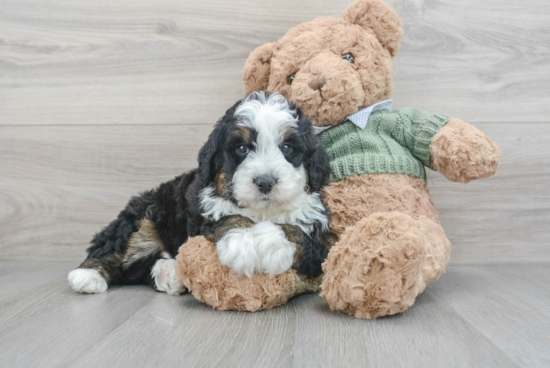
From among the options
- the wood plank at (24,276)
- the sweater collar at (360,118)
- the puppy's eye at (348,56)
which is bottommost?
the wood plank at (24,276)

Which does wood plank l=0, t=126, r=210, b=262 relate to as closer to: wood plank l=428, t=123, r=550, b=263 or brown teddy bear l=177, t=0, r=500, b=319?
brown teddy bear l=177, t=0, r=500, b=319

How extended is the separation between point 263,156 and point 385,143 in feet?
1.76

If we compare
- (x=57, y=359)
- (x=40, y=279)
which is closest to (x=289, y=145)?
(x=57, y=359)

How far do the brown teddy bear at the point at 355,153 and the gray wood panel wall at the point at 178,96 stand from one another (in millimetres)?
448

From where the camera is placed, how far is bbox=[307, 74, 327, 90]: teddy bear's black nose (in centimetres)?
156

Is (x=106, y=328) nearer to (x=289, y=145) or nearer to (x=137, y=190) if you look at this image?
(x=289, y=145)

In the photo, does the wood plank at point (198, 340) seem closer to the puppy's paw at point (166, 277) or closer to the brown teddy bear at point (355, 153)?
the brown teddy bear at point (355, 153)

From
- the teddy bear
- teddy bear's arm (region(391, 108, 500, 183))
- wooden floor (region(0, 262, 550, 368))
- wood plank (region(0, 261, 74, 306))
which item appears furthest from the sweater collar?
wood plank (region(0, 261, 74, 306))

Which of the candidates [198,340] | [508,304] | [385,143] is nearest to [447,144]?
[385,143]

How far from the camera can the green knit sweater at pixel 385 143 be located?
161 centimetres

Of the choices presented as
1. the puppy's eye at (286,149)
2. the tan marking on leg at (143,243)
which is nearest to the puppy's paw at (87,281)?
the tan marking on leg at (143,243)

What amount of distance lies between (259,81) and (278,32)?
0.48m

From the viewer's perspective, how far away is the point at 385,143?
165 cm

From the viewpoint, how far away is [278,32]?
2.16 meters
